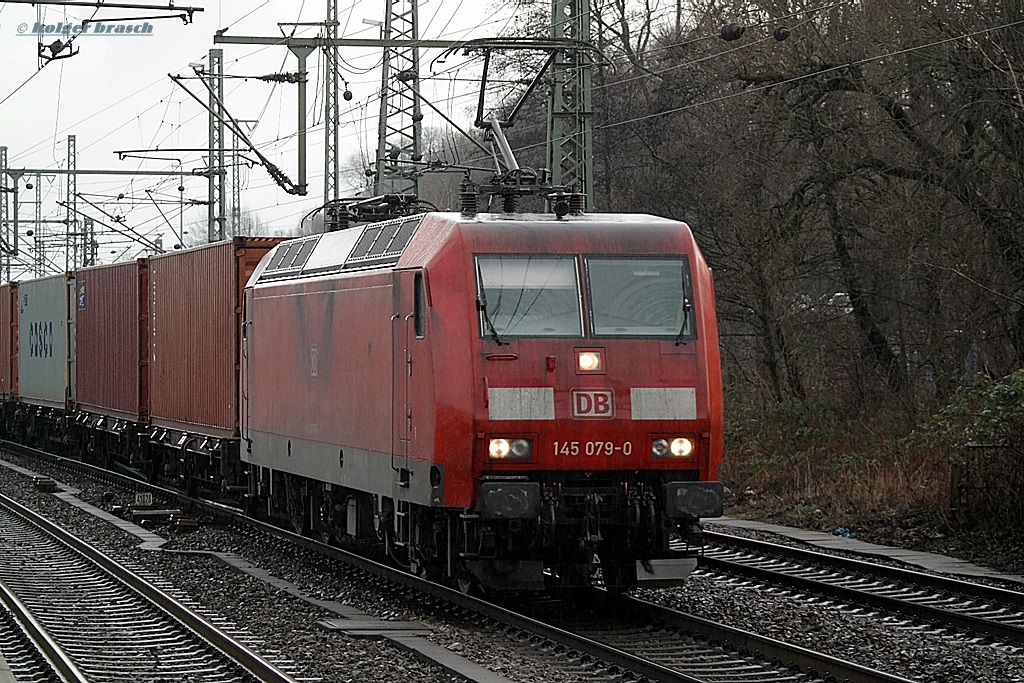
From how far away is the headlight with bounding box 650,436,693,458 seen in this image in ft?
35.9

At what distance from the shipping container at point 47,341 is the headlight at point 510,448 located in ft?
66.1

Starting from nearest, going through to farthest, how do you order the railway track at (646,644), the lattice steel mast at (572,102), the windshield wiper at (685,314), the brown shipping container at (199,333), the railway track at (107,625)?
1. the railway track at (646,644)
2. the railway track at (107,625)
3. the windshield wiper at (685,314)
4. the brown shipping container at (199,333)
5. the lattice steel mast at (572,102)

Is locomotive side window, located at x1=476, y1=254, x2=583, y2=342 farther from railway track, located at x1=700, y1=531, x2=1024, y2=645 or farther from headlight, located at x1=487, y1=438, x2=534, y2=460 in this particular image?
railway track, located at x1=700, y1=531, x2=1024, y2=645

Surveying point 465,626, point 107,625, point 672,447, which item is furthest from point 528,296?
point 107,625

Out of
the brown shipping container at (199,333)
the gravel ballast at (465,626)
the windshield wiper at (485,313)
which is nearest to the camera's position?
the gravel ballast at (465,626)

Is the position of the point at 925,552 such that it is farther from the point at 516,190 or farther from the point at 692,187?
the point at 692,187

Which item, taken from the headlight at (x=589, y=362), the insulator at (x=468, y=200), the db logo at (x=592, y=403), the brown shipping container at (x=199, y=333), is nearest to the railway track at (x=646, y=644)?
the db logo at (x=592, y=403)

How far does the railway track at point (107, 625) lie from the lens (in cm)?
960

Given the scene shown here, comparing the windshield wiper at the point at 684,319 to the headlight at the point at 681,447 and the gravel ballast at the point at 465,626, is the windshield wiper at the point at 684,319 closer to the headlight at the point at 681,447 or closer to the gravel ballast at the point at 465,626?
the headlight at the point at 681,447

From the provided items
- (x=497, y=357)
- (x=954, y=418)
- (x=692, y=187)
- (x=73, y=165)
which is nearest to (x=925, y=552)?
(x=954, y=418)

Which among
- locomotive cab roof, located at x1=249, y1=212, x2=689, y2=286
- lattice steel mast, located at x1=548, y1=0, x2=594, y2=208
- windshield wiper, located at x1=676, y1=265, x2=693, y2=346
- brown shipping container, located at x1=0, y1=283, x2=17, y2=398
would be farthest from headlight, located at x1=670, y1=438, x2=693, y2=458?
brown shipping container, located at x1=0, y1=283, x2=17, y2=398

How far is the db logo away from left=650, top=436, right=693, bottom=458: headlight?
39 cm

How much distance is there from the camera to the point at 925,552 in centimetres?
1529

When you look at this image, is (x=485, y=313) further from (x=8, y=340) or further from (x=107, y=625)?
(x=8, y=340)
